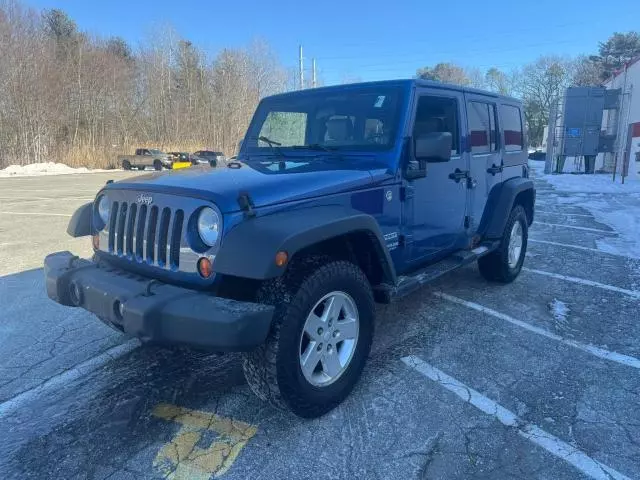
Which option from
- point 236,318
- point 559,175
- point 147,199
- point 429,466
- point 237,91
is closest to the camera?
point 236,318

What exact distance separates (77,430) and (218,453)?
85cm

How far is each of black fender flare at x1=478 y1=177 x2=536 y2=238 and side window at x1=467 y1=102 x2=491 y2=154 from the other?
0.49 m

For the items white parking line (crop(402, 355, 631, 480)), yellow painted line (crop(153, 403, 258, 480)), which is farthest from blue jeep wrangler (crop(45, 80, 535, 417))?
white parking line (crop(402, 355, 631, 480))

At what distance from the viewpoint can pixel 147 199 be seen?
112 inches

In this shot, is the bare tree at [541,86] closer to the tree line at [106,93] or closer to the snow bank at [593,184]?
the tree line at [106,93]

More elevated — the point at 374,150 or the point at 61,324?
the point at 374,150

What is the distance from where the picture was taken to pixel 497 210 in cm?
496

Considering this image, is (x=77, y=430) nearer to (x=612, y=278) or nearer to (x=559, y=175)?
(x=612, y=278)

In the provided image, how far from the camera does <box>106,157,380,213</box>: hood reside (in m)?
2.62

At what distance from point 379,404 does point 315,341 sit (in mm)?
622

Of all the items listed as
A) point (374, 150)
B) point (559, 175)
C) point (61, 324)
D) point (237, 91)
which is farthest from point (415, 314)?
point (237, 91)

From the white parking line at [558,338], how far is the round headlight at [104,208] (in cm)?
329

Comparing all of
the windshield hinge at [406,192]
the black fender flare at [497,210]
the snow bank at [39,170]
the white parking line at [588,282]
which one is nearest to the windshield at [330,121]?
the windshield hinge at [406,192]

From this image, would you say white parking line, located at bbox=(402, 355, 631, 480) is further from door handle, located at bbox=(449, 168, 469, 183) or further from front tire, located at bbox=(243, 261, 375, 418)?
door handle, located at bbox=(449, 168, 469, 183)
